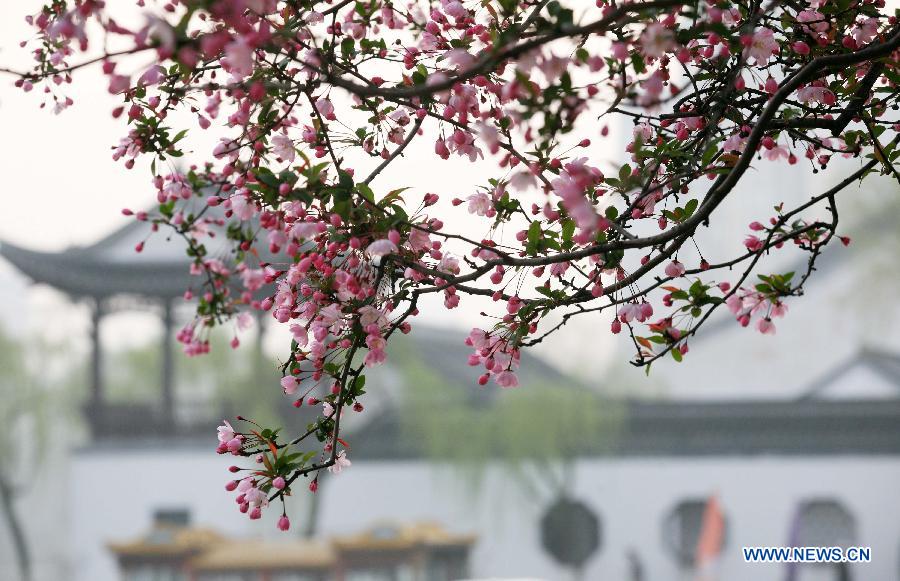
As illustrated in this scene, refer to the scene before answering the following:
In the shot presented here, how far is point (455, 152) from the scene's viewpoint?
58.8 inches

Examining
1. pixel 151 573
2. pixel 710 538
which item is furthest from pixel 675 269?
pixel 710 538

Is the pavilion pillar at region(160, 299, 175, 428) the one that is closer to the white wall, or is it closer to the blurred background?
the blurred background

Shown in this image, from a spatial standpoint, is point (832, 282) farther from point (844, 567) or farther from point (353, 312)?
point (353, 312)

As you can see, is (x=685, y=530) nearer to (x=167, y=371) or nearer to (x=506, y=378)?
(x=167, y=371)

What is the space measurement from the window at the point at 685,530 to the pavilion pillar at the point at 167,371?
4161 mm

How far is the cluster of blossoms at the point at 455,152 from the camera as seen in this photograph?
1107 mm

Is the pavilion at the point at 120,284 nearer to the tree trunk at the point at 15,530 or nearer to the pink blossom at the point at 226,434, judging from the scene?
the tree trunk at the point at 15,530

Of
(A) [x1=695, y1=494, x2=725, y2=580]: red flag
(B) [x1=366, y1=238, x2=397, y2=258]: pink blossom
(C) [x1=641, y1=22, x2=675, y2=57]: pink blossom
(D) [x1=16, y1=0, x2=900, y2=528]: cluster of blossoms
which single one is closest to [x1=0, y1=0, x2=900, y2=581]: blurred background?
(A) [x1=695, y1=494, x2=725, y2=580]: red flag

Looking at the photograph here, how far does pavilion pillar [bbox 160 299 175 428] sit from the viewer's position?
888 cm

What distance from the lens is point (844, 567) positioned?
8070 millimetres

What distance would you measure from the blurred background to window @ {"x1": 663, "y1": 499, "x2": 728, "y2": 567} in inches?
0.8

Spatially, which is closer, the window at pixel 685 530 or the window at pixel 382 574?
the window at pixel 382 574

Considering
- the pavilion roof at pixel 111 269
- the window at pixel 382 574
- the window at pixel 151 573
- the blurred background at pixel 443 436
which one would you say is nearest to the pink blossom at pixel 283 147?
the blurred background at pixel 443 436

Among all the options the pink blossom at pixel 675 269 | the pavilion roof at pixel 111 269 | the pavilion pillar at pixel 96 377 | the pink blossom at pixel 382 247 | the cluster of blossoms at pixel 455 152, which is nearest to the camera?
the cluster of blossoms at pixel 455 152
